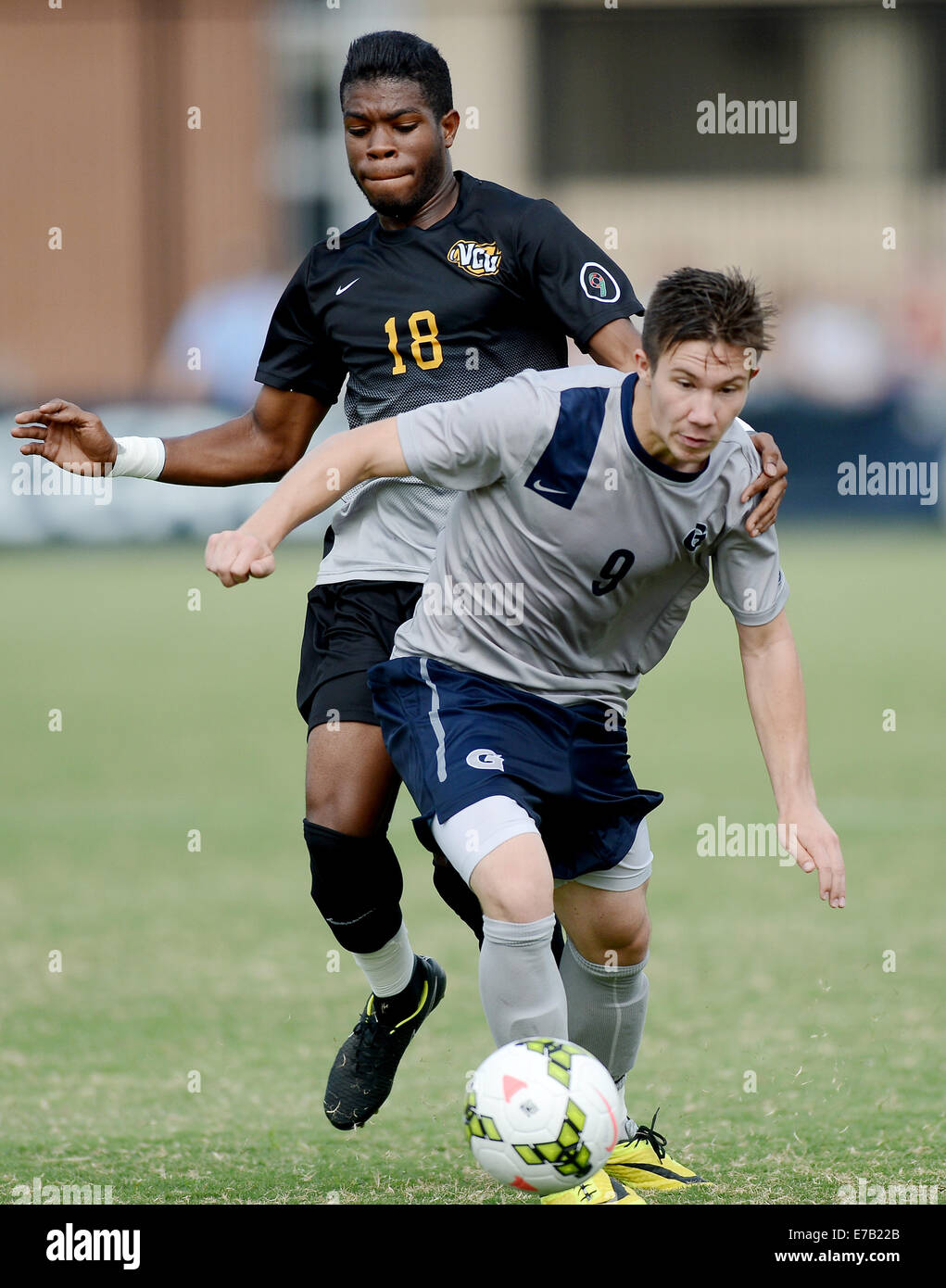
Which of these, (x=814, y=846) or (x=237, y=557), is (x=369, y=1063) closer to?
(x=814, y=846)

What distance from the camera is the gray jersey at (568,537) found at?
13.2 feet

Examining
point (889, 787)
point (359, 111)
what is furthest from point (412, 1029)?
point (889, 787)

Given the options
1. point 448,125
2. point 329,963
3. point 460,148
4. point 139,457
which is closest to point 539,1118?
point 139,457

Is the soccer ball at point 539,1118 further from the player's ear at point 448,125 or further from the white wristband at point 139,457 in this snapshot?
the player's ear at point 448,125

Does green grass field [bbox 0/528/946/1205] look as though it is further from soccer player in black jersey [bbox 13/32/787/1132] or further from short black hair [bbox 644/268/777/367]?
short black hair [bbox 644/268/777/367]

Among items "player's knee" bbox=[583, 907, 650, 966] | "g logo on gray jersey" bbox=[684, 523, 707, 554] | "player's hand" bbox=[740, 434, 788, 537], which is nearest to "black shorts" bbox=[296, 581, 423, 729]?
"player's knee" bbox=[583, 907, 650, 966]

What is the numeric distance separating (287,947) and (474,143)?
24.0 m

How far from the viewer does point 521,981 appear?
3887 mm

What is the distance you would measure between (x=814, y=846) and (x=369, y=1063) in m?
1.49

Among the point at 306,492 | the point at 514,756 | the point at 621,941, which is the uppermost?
the point at 306,492

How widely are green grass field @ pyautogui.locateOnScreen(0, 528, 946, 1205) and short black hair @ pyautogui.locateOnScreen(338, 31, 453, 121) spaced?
8.72ft

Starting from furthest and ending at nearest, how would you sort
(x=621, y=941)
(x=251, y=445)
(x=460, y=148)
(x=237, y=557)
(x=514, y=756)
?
(x=460, y=148), (x=251, y=445), (x=621, y=941), (x=514, y=756), (x=237, y=557)

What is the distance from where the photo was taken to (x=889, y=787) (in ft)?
33.9

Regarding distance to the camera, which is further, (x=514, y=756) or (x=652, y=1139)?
(x=652, y=1139)
